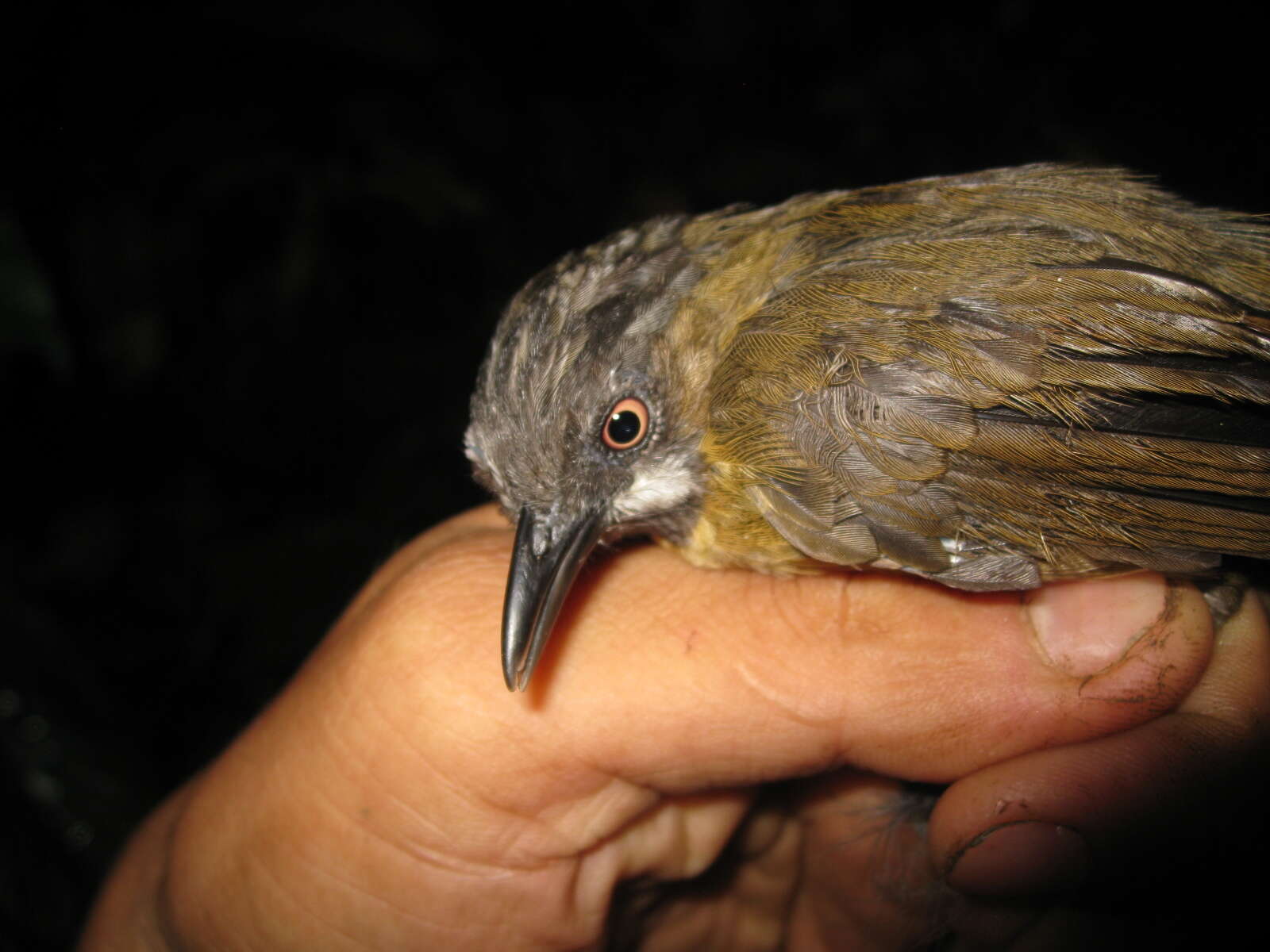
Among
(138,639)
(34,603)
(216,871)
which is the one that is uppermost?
(216,871)

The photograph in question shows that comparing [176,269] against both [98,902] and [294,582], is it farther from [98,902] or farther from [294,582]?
[98,902]

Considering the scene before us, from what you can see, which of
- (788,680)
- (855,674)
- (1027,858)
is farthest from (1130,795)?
(788,680)

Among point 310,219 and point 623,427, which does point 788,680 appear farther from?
point 310,219

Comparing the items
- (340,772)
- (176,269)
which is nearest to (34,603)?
(176,269)

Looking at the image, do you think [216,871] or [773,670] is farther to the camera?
[216,871]

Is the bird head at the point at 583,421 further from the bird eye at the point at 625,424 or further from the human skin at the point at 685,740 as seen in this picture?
the human skin at the point at 685,740

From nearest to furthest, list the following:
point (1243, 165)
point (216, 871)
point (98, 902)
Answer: point (216, 871) → point (98, 902) → point (1243, 165)
